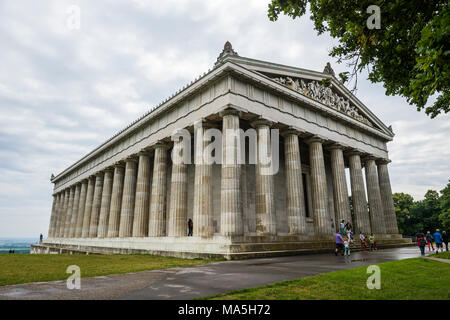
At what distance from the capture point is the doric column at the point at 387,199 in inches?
1326

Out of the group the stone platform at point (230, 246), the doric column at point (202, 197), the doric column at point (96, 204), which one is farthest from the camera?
the doric column at point (96, 204)

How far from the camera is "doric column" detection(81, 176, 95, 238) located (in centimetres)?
4331

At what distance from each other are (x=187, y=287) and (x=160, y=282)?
1346 millimetres

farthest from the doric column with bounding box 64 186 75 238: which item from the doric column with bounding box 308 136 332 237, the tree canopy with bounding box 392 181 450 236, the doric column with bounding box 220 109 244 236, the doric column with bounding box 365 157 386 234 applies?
the tree canopy with bounding box 392 181 450 236

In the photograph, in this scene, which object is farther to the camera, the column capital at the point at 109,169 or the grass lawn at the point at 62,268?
the column capital at the point at 109,169

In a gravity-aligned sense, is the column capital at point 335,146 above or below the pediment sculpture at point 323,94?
below

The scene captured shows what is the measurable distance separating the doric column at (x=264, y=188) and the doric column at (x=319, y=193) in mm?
6379

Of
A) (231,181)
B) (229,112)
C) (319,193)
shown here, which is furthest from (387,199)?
(229,112)

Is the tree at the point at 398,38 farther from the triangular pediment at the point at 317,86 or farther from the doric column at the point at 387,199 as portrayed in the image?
the doric column at the point at 387,199

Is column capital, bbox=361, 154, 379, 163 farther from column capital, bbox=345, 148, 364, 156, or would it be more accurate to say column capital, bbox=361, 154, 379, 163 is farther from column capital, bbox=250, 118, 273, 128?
column capital, bbox=250, 118, 273, 128

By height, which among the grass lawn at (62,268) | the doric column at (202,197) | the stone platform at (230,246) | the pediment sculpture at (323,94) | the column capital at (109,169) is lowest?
the grass lawn at (62,268)

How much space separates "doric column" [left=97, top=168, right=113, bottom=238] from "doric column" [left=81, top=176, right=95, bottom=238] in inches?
188

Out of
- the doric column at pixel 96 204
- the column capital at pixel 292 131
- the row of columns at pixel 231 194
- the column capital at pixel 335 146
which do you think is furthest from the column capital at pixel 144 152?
the column capital at pixel 335 146
